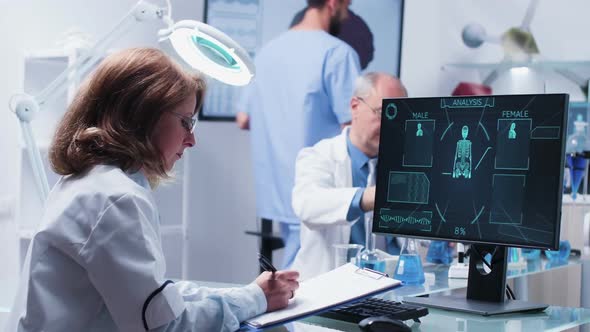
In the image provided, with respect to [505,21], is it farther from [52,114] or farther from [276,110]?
[52,114]

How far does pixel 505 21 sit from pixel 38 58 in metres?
2.32

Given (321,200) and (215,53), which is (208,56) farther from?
(321,200)

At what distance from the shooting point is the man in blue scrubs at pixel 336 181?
2977 mm

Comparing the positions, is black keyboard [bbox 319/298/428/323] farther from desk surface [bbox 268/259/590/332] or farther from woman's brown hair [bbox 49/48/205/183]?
woman's brown hair [bbox 49/48/205/183]

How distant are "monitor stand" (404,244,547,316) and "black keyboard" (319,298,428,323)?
0.13 m

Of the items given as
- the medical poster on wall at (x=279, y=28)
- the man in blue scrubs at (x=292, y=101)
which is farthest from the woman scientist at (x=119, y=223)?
the medical poster on wall at (x=279, y=28)

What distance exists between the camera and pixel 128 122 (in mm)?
1403

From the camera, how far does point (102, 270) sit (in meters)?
1.27

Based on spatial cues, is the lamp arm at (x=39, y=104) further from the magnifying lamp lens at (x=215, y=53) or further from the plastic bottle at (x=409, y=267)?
the plastic bottle at (x=409, y=267)

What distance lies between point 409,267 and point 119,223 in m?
1.08

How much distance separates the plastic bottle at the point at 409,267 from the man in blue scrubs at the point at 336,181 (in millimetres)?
693

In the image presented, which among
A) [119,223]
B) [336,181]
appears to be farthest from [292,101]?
[119,223]

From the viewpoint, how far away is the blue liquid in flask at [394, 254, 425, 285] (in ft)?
7.13

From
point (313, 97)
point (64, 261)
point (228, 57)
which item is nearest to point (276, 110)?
point (313, 97)
